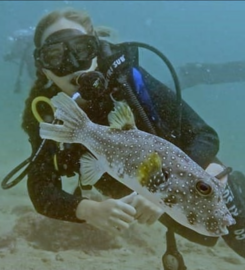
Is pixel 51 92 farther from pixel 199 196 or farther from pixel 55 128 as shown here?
pixel 199 196

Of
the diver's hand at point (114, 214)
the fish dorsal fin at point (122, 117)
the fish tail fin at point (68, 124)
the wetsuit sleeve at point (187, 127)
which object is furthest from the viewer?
the wetsuit sleeve at point (187, 127)

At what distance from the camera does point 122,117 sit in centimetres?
260

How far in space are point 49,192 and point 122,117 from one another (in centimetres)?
143

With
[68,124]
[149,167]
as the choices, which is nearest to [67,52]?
[68,124]

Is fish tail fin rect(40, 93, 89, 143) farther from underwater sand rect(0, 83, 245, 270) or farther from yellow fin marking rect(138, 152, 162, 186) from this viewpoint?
underwater sand rect(0, 83, 245, 270)

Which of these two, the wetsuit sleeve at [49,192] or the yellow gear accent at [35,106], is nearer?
the wetsuit sleeve at [49,192]

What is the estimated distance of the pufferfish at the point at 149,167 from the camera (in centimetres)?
211

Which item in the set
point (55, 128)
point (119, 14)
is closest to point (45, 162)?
point (55, 128)

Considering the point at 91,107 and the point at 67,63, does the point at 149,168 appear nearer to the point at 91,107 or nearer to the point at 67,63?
the point at 91,107

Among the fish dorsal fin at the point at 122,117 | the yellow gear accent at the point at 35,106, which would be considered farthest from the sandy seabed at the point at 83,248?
the fish dorsal fin at the point at 122,117

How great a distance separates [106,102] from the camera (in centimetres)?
356

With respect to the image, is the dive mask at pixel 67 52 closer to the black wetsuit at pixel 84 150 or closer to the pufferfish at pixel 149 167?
the black wetsuit at pixel 84 150

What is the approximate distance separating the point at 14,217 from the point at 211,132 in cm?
A: 439

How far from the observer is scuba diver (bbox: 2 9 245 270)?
340cm
